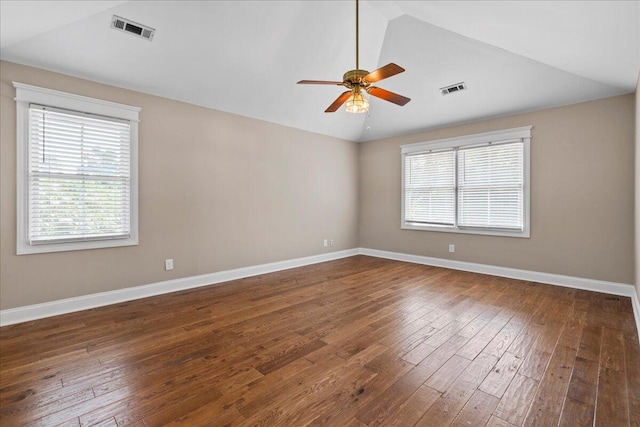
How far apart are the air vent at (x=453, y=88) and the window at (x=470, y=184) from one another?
974 mm

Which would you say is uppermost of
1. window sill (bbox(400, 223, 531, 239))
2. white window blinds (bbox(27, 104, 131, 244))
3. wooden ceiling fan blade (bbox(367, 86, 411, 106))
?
wooden ceiling fan blade (bbox(367, 86, 411, 106))

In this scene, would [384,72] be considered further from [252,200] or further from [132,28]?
[252,200]

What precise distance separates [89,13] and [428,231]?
5721mm

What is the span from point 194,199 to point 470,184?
458cm

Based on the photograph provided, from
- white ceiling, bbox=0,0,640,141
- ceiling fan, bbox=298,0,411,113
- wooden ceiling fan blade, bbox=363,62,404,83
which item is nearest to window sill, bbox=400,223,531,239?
white ceiling, bbox=0,0,640,141

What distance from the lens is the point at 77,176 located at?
3.42m

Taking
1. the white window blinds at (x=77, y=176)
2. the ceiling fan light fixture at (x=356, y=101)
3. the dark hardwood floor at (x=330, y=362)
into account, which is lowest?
the dark hardwood floor at (x=330, y=362)

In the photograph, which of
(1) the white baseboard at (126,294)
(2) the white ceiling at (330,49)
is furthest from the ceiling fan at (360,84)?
(1) the white baseboard at (126,294)

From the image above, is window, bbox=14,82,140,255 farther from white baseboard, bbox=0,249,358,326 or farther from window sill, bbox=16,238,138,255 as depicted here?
white baseboard, bbox=0,249,358,326

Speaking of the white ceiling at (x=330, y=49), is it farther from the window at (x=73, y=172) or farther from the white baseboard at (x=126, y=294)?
the white baseboard at (x=126, y=294)

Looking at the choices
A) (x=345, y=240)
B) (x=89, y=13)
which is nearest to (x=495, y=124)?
(x=345, y=240)

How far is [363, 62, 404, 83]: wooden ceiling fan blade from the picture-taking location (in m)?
2.54

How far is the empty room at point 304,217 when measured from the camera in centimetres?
204

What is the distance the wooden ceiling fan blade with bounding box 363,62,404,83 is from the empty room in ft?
0.08
